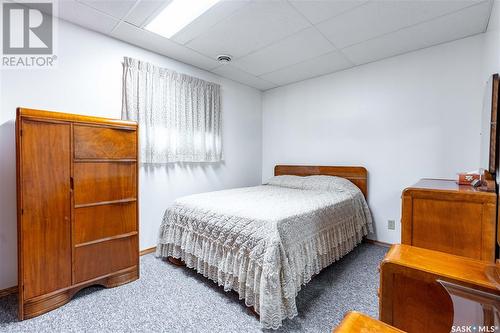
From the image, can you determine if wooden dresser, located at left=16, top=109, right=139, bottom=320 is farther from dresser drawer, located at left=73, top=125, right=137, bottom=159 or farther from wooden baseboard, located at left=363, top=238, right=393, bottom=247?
wooden baseboard, located at left=363, top=238, right=393, bottom=247

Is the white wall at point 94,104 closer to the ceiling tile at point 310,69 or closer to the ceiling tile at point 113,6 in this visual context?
the ceiling tile at point 113,6

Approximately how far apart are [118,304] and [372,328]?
1.90 meters

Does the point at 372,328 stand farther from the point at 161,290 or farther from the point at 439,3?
the point at 439,3

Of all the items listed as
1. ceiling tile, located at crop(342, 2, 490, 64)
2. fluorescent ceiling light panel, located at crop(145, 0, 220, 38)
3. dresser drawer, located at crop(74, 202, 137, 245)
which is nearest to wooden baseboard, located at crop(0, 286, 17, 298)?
dresser drawer, located at crop(74, 202, 137, 245)

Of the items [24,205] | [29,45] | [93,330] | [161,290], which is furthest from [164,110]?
[93,330]

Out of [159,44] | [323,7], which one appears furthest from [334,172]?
[159,44]

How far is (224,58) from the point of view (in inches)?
117

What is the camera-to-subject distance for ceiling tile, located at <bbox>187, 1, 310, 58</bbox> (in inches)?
80.3

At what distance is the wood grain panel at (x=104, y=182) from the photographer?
1.88 meters

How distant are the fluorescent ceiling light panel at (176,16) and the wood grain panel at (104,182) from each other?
1.39m

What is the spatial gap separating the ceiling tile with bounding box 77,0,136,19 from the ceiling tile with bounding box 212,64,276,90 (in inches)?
55.7

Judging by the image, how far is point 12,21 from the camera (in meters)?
1.96

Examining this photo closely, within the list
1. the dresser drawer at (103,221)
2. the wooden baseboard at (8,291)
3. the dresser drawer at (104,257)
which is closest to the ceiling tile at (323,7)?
the dresser drawer at (103,221)

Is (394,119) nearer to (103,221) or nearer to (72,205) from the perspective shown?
(103,221)
